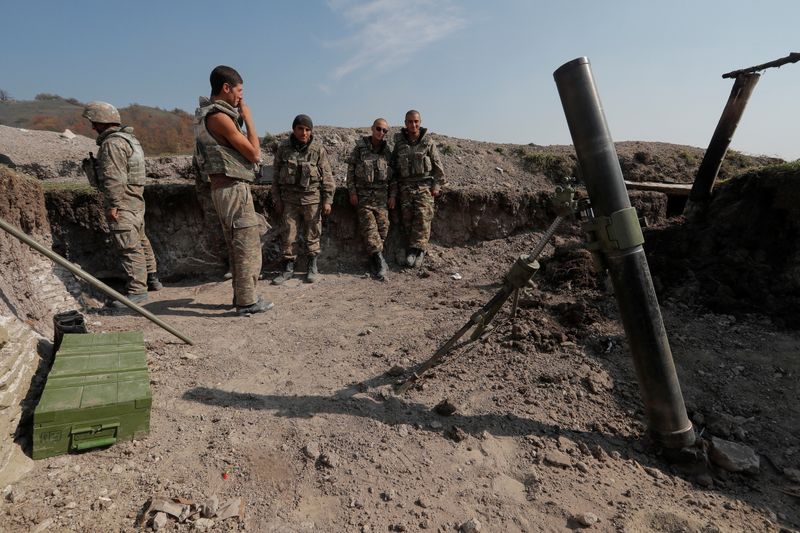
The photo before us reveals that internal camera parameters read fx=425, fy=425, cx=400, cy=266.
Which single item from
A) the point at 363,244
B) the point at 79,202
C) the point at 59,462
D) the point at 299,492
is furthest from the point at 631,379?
the point at 79,202

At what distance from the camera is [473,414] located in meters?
2.74

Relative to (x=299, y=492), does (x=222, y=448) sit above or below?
above

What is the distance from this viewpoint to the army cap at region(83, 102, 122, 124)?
4984 millimetres

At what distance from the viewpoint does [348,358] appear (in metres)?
3.65

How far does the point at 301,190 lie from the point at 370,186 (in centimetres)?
106

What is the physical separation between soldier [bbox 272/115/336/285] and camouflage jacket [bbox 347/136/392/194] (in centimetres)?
41

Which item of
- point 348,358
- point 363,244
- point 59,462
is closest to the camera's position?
point 59,462

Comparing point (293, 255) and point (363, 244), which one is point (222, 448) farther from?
point (363, 244)

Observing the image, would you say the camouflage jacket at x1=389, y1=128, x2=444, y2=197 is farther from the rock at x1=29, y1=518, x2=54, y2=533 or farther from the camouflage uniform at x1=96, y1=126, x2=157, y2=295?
the rock at x1=29, y1=518, x2=54, y2=533

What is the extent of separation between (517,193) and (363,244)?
8.97ft

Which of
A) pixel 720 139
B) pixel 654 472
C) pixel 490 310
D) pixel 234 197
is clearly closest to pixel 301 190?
pixel 234 197

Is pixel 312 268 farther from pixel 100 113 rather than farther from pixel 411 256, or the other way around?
pixel 100 113

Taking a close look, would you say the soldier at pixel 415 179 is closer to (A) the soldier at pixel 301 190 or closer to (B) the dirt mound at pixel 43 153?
(A) the soldier at pixel 301 190

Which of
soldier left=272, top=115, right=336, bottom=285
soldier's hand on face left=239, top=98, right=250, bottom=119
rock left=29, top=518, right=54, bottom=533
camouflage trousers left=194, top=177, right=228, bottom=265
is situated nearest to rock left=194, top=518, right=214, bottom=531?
rock left=29, top=518, right=54, bottom=533
